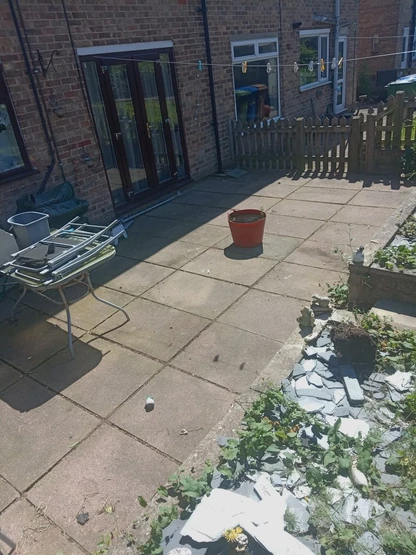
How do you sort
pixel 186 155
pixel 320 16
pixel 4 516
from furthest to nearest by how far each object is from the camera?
1. pixel 320 16
2. pixel 186 155
3. pixel 4 516

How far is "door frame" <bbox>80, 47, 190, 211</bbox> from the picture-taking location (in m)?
6.20

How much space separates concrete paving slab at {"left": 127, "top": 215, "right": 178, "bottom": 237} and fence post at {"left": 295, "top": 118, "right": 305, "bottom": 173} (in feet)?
10.7

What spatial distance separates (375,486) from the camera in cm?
205

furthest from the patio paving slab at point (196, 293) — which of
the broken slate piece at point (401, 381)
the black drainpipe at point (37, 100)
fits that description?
the black drainpipe at point (37, 100)

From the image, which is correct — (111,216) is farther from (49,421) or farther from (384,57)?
(384,57)

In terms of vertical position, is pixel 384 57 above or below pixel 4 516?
above

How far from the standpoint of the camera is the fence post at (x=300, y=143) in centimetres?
812

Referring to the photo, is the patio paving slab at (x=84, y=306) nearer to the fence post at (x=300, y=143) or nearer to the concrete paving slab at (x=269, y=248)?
the concrete paving slab at (x=269, y=248)

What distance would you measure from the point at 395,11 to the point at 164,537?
2298 centimetres

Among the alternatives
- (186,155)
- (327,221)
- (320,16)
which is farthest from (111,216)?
(320,16)

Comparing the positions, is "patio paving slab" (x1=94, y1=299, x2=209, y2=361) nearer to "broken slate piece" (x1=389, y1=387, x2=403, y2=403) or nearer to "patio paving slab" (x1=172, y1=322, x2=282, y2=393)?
"patio paving slab" (x1=172, y1=322, x2=282, y2=393)

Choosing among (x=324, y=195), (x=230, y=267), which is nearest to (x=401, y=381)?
(x=230, y=267)

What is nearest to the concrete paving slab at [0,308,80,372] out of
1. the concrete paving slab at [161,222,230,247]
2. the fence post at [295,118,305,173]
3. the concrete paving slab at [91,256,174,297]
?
the concrete paving slab at [91,256,174,297]

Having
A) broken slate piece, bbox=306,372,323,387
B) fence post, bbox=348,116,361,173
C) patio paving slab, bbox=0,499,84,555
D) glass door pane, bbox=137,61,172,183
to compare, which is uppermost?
glass door pane, bbox=137,61,172,183
